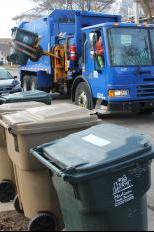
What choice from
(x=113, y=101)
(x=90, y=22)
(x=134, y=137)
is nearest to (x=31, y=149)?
(x=134, y=137)

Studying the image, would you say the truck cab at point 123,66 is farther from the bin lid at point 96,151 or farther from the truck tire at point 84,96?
the bin lid at point 96,151

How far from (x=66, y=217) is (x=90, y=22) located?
11.3m

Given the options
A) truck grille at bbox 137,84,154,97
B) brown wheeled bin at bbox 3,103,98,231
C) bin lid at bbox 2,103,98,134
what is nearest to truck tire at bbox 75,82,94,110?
truck grille at bbox 137,84,154,97

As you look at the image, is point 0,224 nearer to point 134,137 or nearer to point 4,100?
point 134,137

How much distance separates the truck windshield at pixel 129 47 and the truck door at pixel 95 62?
277mm

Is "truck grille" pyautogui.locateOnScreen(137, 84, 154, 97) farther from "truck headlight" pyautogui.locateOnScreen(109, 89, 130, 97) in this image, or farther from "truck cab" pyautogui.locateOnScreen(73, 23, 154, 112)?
"truck headlight" pyautogui.locateOnScreen(109, 89, 130, 97)

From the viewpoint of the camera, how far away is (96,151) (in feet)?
11.1

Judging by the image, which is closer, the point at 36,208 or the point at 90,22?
the point at 36,208

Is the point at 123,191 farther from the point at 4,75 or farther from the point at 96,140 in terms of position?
the point at 4,75

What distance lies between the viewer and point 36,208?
14.7ft

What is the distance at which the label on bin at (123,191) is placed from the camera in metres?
3.29

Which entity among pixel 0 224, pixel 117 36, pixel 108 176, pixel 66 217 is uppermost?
pixel 117 36

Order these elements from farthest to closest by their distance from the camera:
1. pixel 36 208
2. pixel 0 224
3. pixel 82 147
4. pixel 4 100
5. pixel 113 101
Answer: pixel 113 101
pixel 4 100
pixel 0 224
pixel 36 208
pixel 82 147

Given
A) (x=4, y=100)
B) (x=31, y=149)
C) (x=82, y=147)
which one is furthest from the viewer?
(x=4, y=100)
